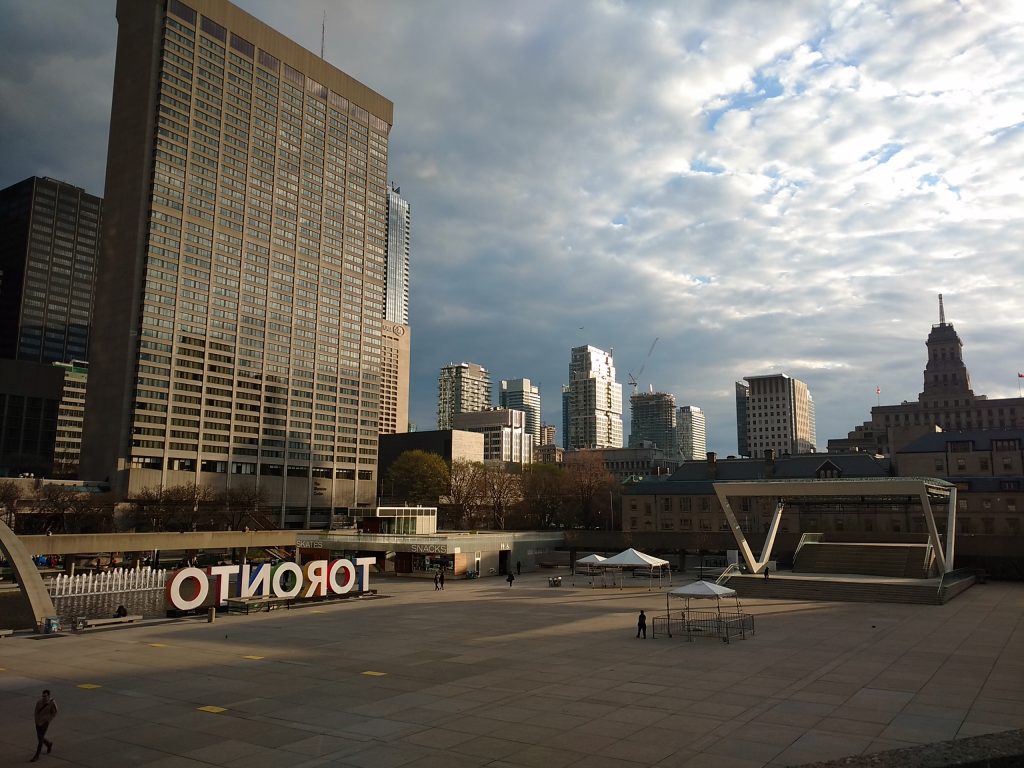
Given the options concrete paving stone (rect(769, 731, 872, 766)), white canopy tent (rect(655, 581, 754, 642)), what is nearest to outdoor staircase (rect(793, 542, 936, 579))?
white canopy tent (rect(655, 581, 754, 642))

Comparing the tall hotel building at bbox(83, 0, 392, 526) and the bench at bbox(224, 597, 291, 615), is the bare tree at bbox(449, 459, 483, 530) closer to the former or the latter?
the tall hotel building at bbox(83, 0, 392, 526)

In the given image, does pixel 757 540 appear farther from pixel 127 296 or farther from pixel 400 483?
pixel 127 296

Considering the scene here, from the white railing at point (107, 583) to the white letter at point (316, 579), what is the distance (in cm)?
1265

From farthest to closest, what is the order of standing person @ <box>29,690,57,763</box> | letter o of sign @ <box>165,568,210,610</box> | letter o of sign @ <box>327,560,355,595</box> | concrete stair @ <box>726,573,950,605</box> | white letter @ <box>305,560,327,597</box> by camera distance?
letter o of sign @ <box>327,560,355,595</box>
white letter @ <box>305,560,327,597</box>
concrete stair @ <box>726,573,950,605</box>
letter o of sign @ <box>165,568,210,610</box>
standing person @ <box>29,690,57,763</box>

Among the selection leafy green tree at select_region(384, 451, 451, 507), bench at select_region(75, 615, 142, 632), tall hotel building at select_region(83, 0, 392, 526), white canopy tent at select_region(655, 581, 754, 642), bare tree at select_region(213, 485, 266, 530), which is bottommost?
bench at select_region(75, 615, 142, 632)

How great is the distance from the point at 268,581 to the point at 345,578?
627 centimetres

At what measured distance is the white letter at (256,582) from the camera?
4759cm

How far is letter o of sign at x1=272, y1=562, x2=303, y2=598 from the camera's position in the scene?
1923 inches

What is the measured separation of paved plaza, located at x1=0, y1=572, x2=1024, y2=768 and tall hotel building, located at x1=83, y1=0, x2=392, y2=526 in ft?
381

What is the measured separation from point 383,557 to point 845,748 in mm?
65867

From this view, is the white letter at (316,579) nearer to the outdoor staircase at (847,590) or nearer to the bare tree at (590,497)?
the outdoor staircase at (847,590)

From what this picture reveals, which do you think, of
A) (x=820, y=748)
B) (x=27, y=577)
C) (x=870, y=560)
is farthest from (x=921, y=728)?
(x=870, y=560)

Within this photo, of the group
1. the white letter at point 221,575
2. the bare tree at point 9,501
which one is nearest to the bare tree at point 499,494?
the bare tree at point 9,501

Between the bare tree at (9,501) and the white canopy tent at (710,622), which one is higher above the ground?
the bare tree at (9,501)
